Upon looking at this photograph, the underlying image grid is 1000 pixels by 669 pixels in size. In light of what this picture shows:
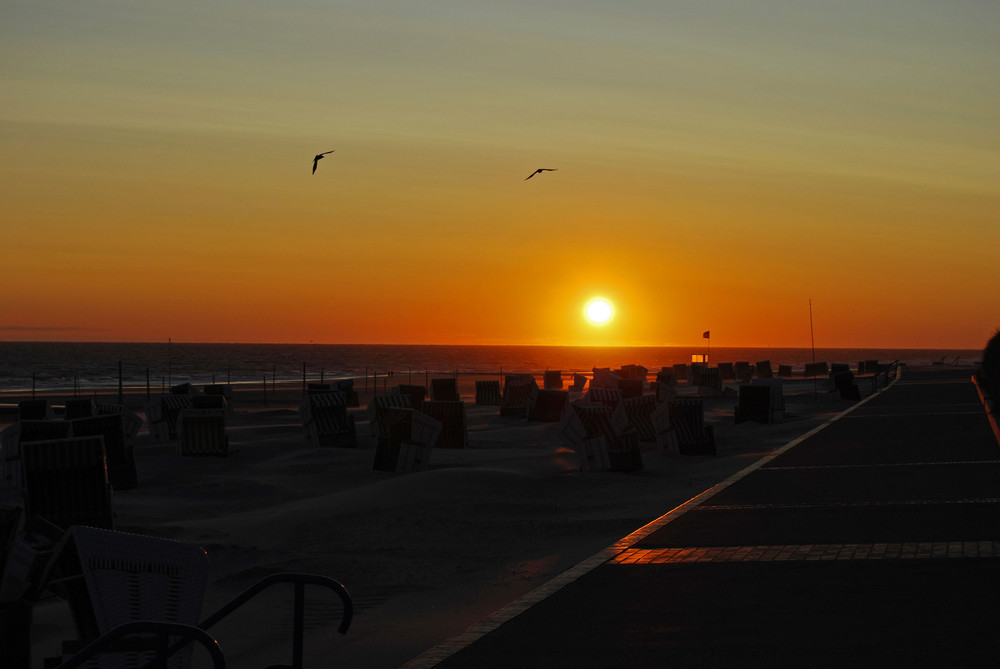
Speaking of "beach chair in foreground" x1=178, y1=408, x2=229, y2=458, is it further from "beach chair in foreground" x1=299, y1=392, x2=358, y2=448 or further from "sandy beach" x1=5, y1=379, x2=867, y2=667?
"beach chair in foreground" x1=299, y1=392, x2=358, y2=448

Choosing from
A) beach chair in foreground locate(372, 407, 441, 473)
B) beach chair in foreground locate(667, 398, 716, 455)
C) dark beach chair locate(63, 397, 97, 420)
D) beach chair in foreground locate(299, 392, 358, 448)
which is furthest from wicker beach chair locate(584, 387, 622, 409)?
dark beach chair locate(63, 397, 97, 420)

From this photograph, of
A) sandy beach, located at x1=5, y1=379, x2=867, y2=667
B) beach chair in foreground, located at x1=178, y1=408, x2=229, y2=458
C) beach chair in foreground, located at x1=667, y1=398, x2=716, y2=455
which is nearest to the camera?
sandy beach, located at x1=5, y1=379, x2=867, y2=667

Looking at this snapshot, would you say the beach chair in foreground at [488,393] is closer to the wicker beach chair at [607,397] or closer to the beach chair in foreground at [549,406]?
the beach chair in foreground at [549,406]

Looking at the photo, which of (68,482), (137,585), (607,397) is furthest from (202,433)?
(137,585)

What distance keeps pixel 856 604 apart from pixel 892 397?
36762 millimetres

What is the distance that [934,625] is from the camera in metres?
7.14

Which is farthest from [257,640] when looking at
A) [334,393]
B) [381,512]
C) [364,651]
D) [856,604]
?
[334,393]

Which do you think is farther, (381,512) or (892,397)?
(892,397)

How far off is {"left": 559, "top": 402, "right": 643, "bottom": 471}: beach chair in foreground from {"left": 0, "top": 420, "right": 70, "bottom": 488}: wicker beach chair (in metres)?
9.17

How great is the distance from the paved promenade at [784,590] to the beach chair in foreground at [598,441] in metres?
6.25

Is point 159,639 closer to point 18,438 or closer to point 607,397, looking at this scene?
point 18,438

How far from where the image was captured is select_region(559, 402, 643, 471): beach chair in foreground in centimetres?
2133

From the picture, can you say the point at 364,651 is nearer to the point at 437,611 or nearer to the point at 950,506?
the point at 437,611

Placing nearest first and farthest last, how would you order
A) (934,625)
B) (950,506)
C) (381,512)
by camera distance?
(934,625) < (950,506) < (381,512)
